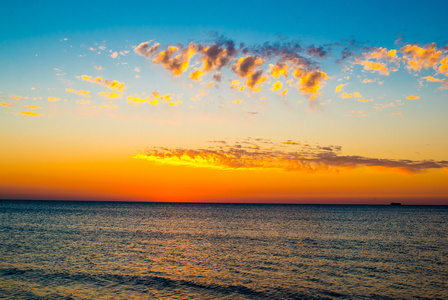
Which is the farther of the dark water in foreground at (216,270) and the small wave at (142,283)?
the dark water in foreground at (216,270)

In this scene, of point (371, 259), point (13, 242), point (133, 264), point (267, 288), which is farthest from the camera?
point (13, 242)

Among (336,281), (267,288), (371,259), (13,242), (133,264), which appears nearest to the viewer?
(267,288)

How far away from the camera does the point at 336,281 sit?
27.8m

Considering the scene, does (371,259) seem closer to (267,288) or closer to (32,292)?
(267,288)

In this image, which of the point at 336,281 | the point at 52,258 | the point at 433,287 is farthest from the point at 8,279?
the point at 433,287

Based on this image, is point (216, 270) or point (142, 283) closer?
point (142, 283)

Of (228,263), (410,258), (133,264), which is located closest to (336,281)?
(228,263)

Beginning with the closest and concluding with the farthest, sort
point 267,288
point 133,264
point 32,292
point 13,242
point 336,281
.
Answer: point 32,292 → point 267,288 → point 336,281 → point 133,264 → point 13,242

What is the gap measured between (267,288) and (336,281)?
6638 millimetres

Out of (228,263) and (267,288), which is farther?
(228,263)

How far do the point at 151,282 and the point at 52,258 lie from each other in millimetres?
15161

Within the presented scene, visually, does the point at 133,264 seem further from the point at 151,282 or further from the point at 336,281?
the point at 336,281

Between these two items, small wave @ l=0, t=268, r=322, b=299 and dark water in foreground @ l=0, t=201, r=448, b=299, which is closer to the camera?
small wave @ l=0, t=268, r=322, b=299

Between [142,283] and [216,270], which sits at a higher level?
[142,283]
